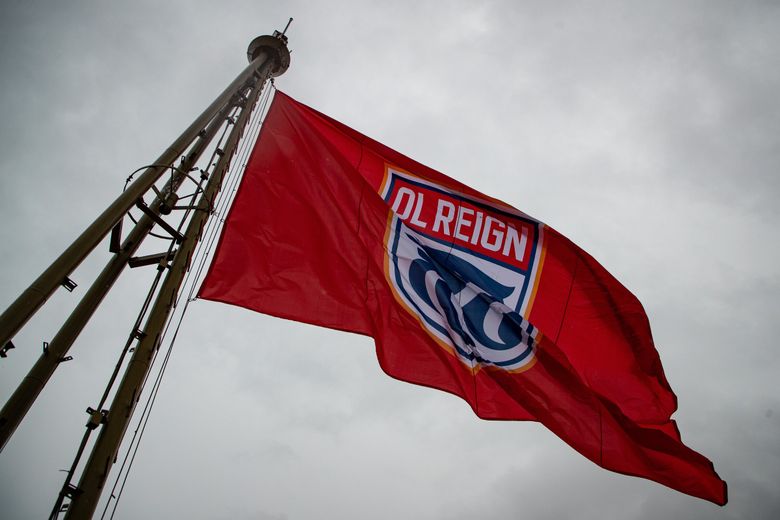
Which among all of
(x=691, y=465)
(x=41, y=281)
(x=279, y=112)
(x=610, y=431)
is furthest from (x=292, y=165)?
(x=691, y=465)

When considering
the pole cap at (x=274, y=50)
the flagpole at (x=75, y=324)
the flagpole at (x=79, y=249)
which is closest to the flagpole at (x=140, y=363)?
the flagpole at (x=75, y=324)

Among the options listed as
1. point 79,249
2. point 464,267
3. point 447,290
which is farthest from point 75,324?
point 464,267

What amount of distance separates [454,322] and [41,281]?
5.72m

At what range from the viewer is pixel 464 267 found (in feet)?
30.5

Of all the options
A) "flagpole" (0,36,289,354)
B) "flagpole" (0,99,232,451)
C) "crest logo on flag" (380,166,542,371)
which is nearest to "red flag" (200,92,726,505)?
"crest logo on flag" (380,166,542,371)

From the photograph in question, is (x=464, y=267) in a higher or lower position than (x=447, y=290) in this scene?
higher

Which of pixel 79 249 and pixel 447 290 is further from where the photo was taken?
pixel 447 290

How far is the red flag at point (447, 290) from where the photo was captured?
7707 millimetres

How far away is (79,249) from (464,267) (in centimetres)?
614

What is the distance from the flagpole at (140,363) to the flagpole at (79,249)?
2.69 feet

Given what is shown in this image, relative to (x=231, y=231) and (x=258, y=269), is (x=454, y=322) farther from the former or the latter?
(x=231, y=231)

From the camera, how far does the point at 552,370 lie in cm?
837

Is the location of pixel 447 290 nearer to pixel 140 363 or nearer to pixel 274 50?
pixel 140 363

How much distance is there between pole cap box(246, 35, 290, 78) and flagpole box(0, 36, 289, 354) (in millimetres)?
3512
